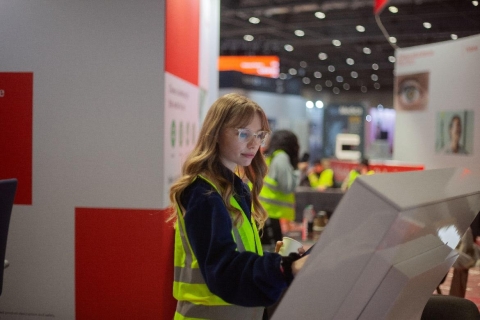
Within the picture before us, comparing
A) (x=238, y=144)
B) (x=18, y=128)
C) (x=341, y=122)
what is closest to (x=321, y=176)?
(x=341, y=122)

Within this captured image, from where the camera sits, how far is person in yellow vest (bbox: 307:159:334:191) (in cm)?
1084

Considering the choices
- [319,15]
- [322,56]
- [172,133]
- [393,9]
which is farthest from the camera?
[322,56]

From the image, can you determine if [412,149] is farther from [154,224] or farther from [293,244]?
[293,244]

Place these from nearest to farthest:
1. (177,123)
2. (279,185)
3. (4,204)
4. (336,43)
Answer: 1. (4,204)
2. (177,123)
3. (279,185)
4. (336,43)

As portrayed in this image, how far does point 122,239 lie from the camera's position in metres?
3.69

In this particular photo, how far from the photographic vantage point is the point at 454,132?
773cm

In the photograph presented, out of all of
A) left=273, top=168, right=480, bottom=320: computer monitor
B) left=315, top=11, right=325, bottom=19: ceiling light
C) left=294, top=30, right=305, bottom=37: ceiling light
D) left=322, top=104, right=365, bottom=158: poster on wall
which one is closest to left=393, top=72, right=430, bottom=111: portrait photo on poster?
left=322, top=104, right=365, bottom=158: poster on wall

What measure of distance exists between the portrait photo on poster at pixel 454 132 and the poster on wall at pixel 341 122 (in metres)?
5.45

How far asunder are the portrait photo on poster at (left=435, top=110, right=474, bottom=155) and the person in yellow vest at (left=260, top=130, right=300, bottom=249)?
112 inches

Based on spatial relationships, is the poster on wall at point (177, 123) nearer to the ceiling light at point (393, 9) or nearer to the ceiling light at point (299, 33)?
the ceiling light at point (393, 9)

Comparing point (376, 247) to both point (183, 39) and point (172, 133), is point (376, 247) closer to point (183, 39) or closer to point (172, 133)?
point (172, 133)

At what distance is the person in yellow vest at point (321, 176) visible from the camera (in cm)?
1084

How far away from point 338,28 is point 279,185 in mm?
12494

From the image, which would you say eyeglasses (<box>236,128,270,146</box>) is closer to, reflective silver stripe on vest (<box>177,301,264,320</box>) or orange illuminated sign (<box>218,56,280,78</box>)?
reflective silver stripe on vest (<box>177,301,264,320</box>)
